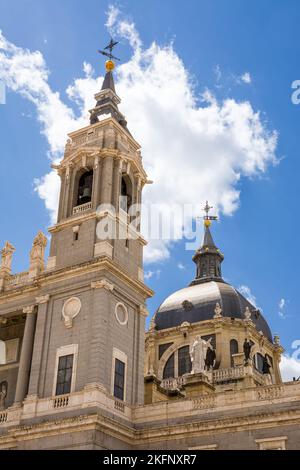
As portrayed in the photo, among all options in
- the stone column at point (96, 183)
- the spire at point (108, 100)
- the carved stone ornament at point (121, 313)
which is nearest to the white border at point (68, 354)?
the carved stone ornament at point (121, 313)

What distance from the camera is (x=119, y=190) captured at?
128 ft

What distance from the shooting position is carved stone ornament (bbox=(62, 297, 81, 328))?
34312 mm

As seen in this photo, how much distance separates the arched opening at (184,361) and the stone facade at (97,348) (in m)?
15.7

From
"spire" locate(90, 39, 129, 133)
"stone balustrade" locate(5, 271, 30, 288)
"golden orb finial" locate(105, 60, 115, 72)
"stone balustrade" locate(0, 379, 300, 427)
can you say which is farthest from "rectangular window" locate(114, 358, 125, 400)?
"golden orb finial" locate(105, 60, 115, 72)

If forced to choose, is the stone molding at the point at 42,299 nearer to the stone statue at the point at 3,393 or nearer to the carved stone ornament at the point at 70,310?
the carved stone ornament at the point at 70,310

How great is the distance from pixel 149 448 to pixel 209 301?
33.0 metres

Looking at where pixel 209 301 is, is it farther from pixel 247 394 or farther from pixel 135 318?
pixel 247 394

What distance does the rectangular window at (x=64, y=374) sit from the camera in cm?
3275

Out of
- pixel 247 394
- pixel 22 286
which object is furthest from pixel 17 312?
pixel 247 394

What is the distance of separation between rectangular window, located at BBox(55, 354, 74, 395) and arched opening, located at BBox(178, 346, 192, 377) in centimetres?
2776

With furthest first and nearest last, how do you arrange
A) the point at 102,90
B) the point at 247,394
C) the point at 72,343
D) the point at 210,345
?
the point at 210,345, the point at 102,90, the point at 72,343, the point at 247,394

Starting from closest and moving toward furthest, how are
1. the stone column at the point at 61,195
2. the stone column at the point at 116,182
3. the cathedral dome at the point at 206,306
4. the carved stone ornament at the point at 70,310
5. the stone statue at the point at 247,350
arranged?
the carved stone ornament at the point at 70,310
the stone column at the point at 116,182
the stone column at the point at 61,195
the stone statue at the point at 247,350
the cathedral dome at the point at 206,306

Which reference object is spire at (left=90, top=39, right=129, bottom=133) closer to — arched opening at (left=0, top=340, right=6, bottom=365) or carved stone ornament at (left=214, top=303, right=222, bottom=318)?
arched opening at (left=0, top=340, right=6, bottom=365)

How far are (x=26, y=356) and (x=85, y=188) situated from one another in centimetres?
1113
